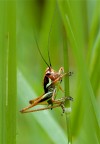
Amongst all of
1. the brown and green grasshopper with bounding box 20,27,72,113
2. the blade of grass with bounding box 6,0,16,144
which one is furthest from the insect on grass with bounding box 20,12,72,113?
the blade of grass with bounding box 6,0,16,144

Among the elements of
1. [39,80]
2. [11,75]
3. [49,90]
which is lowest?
[11,75]

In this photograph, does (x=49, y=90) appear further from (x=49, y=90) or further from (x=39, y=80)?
(x=39, y=80)

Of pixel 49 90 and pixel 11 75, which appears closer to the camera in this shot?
pixel 11 75

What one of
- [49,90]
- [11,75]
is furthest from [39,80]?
[11,75]

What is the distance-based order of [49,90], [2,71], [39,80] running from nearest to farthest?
[2,71] → [49,90] → [39,80]

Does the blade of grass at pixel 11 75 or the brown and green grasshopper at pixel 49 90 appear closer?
the blade of grass at pixel 11 75

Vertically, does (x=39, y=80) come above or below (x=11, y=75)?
above

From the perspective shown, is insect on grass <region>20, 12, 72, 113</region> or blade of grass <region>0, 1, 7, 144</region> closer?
blade of grass <region>0, 1, 7, 144</region>

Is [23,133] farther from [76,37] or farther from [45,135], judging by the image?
[76,37]

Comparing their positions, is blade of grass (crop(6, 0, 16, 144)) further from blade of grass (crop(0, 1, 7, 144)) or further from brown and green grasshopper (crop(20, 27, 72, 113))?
brown and green grasshopper (crop(20, 27, 72, 113))

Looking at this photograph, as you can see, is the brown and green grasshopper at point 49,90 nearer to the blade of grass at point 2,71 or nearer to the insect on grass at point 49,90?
the insect on grass at point 49,90

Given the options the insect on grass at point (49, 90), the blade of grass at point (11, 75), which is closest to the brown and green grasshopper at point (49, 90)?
the insect on grass at point (49, 90)

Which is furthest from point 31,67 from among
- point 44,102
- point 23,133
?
point 44,102
